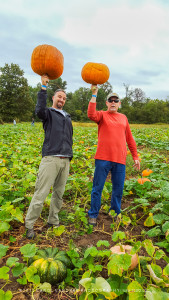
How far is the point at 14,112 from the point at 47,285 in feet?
135

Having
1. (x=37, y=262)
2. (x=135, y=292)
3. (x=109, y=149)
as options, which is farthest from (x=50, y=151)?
(x=135, y=292)

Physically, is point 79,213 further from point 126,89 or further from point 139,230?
point 126,89

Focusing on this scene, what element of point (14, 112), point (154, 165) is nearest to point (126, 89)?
point (14, 112)

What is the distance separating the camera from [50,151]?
2.51m

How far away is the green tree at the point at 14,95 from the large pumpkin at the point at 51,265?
40.4 metres

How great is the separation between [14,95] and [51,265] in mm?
43766

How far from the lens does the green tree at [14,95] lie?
3997 centimetres

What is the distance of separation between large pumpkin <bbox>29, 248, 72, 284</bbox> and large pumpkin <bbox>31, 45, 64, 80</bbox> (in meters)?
2.20

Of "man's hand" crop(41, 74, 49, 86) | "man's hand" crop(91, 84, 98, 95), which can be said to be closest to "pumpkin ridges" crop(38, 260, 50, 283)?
"man's hand" crop(41, 74, 49, 86)

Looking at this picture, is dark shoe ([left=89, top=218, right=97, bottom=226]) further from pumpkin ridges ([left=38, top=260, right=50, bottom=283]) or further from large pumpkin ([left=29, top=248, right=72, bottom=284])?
pumpkin ridges ([left=38, top=260, right=50, bottom=283])

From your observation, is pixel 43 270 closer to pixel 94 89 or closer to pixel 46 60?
pixel 94 89

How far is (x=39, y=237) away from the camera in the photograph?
8.59 feet

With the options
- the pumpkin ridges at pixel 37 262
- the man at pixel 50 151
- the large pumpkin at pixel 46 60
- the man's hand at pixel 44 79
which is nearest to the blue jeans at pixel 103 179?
the man at pixel 50 151

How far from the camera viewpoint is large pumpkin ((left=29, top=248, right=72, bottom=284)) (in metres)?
1.93
